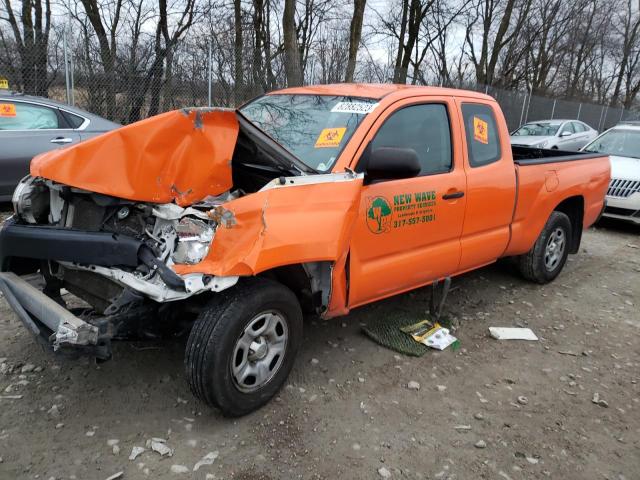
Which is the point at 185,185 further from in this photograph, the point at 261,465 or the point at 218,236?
the point at 261,465

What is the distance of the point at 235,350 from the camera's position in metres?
2.70

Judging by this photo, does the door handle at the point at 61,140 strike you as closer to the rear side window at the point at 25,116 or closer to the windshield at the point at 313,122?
the rear side window at the point at 25,116

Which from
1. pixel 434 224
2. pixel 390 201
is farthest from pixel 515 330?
pixel 390 201

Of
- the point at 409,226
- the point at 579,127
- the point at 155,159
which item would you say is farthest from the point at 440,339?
the point at 579,127

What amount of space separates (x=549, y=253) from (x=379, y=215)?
2.89 m

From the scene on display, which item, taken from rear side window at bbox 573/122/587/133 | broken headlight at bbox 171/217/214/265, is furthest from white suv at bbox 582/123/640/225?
broken headlight at bbox 171/217/214/265

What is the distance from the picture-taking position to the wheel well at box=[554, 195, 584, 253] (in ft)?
17.9

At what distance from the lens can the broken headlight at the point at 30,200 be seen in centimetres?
298

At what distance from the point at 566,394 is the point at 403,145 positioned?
2.01 meters

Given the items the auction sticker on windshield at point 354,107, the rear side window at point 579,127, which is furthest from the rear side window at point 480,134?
the rear side window at point 579,127

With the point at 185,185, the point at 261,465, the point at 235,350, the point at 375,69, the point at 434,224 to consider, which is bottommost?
the point at 261,465

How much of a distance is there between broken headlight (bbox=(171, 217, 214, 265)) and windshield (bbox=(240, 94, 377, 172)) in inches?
31.9

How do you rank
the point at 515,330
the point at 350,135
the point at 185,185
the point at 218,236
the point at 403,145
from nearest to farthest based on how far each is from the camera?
1. the point at 218,236
2. the point at 185,185
3. the point at 350,135
4. the point at 403,145
5. the point at 515,330

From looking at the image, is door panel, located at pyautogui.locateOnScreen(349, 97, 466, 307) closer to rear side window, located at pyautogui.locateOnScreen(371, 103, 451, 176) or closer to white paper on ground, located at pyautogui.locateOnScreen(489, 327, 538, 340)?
rear side window, located at pyautogui.locateOnScreen(371, 103, 451, 176)
